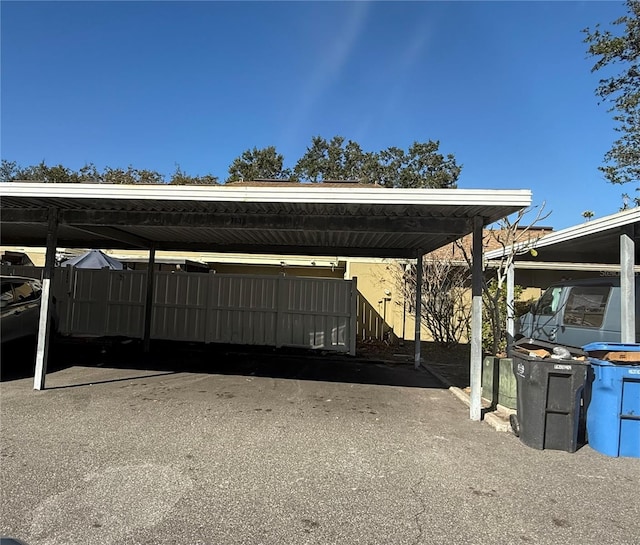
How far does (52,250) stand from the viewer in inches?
280

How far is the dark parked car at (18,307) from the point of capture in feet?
27.7

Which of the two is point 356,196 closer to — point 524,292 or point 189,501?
point 189,501

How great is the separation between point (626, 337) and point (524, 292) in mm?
8270

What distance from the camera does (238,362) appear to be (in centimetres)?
→ 1057

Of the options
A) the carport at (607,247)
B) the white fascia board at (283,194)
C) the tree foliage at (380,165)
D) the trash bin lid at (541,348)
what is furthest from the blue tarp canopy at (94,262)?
the tree foliage at (380,165)

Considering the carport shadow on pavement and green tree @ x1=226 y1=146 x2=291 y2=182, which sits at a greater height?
green tree @ x1=226 y1=146 x2=291 y2=182

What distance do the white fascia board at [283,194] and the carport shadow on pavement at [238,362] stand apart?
3.20 m

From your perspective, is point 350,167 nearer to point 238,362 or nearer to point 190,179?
point 190,179

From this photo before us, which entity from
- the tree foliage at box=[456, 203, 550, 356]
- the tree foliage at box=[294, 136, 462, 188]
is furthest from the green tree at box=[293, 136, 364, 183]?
the tree foliage at box=[456, 203, 550, 356]

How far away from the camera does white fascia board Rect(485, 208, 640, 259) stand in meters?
6.11

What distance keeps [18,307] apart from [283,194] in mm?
6336

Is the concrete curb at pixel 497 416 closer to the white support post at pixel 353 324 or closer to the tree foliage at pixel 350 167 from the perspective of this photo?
the white support post at pixel 353 324

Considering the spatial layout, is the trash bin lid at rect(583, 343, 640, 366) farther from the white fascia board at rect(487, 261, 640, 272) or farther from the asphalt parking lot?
the white fascia board at rect(487, 261, 640, 272)

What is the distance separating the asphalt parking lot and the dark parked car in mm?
1932
